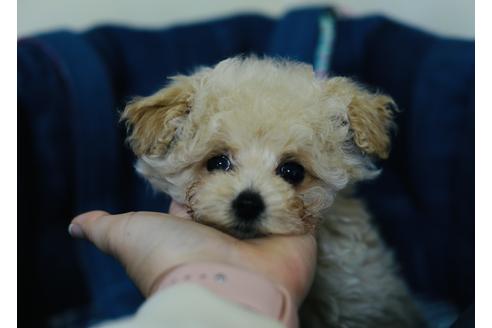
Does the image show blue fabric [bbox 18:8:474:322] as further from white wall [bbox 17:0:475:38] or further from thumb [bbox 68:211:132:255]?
thumb [bbox 68:211:132:255]

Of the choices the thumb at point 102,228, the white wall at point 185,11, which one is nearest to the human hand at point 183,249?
the thumb at point 102,228

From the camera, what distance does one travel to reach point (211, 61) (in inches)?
80.9

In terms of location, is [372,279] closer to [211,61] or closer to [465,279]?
[465,279]

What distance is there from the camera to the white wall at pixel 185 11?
1899 mm

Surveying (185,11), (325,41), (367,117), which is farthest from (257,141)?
(185,11)

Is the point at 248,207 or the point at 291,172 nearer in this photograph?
the point at 248,207

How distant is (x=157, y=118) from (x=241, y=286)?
1.65 feet

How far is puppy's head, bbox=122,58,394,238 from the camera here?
3.52ft

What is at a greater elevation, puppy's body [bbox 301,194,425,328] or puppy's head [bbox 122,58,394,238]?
puppy's head [bbox 122,58,394,238]

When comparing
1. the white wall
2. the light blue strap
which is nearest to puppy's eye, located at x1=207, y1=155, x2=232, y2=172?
the light blue strap

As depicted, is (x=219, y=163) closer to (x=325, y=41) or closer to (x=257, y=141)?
(x=257, y=141)

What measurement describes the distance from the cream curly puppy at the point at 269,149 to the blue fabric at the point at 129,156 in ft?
1.33

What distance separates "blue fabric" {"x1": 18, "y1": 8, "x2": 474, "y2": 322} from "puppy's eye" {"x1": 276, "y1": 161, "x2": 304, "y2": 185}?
0.53 m

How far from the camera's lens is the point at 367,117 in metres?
1.22
